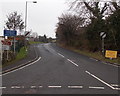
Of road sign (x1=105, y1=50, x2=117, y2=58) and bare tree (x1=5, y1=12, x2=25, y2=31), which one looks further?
bare tree (x1=5, y1=12, x2=25, y2=31)

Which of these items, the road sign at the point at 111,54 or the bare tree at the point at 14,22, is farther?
the bare tree at the point at 14,22

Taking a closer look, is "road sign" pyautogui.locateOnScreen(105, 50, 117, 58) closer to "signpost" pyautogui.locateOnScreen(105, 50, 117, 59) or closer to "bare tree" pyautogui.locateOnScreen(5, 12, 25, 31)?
"signpost" pyautogui.locateOnScreen(105, 50, 117, 59)

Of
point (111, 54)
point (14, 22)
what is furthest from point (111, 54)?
point (14, 22)

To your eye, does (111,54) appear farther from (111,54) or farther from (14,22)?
(14,22)

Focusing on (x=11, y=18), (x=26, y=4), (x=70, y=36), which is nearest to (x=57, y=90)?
(x=26, y=4)

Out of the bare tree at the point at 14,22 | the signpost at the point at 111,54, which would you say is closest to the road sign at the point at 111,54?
the signpost at the point at 111,54

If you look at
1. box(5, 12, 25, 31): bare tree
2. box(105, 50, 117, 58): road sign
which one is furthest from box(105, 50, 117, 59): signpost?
box(5, 12, 25, 31): bare tree

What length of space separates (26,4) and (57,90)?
85.7 feet

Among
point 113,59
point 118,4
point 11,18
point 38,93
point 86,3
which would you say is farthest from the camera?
point 11,18

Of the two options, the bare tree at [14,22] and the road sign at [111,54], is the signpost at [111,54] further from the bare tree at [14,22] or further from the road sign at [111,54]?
the bare tree at [14,22]

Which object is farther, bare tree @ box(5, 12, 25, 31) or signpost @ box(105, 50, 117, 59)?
bare tree @ box(5, 12, 25, 31)

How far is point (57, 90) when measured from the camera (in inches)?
350

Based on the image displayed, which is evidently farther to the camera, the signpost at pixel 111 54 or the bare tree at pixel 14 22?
the bare tree at pixel 14 22

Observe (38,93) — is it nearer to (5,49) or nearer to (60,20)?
(5,49)
